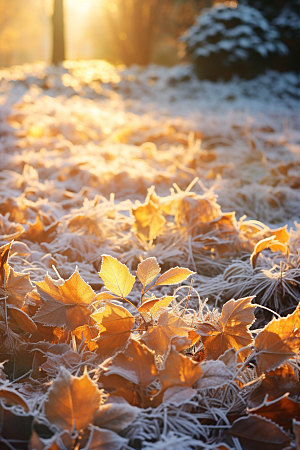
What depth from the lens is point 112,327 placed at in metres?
0.67

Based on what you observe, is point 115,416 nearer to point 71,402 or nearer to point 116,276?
point 71,402

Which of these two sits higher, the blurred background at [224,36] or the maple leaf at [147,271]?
the blurred background at [224,36]

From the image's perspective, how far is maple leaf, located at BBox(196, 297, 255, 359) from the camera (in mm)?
705

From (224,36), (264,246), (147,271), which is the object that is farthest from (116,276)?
(224,36)

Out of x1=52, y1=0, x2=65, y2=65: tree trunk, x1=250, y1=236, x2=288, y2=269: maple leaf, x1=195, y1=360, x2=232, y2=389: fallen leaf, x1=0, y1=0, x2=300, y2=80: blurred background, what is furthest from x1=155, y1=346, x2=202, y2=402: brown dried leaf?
x1=52, y1=0, x2=65, y2=65: tree trunk

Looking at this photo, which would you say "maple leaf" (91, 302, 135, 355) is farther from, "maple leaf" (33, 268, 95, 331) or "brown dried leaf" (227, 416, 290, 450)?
"brown dried leaf" (227, 416, 290, 450)

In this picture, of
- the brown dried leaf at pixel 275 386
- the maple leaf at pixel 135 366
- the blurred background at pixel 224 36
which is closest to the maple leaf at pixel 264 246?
the brown dried leaf at pixel 275 386

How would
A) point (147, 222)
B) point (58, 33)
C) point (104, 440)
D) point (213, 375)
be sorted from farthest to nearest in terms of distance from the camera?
1. point (58, 33)
2. point (147, 222)
3. point (213, 375)
4. point (104, 440)

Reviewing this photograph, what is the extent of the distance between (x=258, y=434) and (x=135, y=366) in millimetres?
223

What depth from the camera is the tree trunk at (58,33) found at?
8.55 metres

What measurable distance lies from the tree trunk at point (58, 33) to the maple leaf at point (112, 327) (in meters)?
9.82

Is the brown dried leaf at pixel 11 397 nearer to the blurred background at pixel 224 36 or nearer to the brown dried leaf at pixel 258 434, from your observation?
the brown dried leaf at pixel 258 434

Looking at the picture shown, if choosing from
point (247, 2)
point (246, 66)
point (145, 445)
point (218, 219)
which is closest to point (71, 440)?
point (145, 445)

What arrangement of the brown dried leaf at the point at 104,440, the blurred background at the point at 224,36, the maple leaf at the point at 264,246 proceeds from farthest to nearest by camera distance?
the blurred background at the point at 224,36, the maple leaf at the point at 264,246, the brown dried leaf at the point at 104,440
